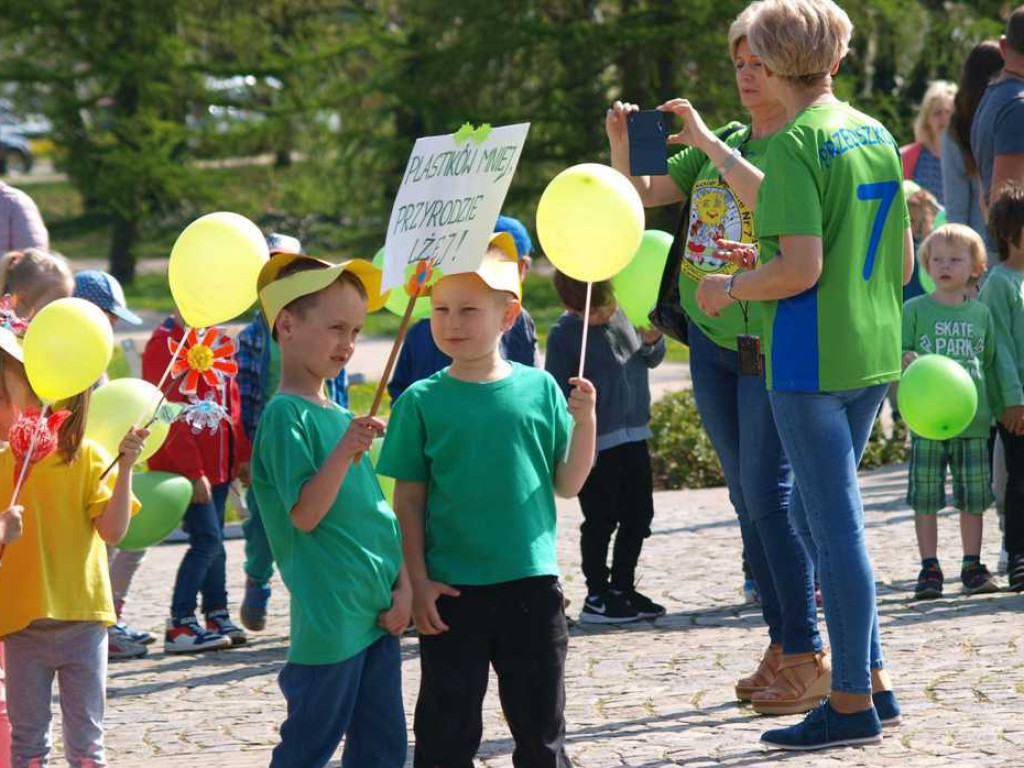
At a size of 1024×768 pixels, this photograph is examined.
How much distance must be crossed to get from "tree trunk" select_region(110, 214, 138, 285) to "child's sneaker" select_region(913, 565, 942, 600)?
23.2 m

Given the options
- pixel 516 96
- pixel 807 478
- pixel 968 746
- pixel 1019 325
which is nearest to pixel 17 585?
pixel 807 478

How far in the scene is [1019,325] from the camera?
784 cm

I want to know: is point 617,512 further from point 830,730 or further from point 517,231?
point 830,730

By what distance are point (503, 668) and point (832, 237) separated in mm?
1537

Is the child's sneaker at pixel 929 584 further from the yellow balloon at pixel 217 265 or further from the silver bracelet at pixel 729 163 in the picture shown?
the yellow balloon at pixel 217 265

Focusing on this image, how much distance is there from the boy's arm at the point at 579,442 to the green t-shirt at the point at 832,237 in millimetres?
768

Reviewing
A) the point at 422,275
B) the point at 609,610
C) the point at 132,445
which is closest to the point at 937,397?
the point at 609,610

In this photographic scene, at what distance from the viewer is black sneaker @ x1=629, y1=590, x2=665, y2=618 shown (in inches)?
305

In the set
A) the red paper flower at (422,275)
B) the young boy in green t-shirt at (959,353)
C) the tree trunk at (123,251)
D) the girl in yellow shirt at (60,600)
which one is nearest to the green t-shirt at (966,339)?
the young boy in green t-shirt at (959,353)

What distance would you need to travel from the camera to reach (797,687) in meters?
5.70

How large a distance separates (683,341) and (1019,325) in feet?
7.69

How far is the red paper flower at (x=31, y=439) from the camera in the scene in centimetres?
484

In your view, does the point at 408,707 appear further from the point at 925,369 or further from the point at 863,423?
the point at 925,369

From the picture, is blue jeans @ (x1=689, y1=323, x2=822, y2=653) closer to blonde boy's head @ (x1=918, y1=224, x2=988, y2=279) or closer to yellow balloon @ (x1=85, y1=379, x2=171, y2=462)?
yellow balloon @ (x1=85, y1=379, x2=171, y2=462)
